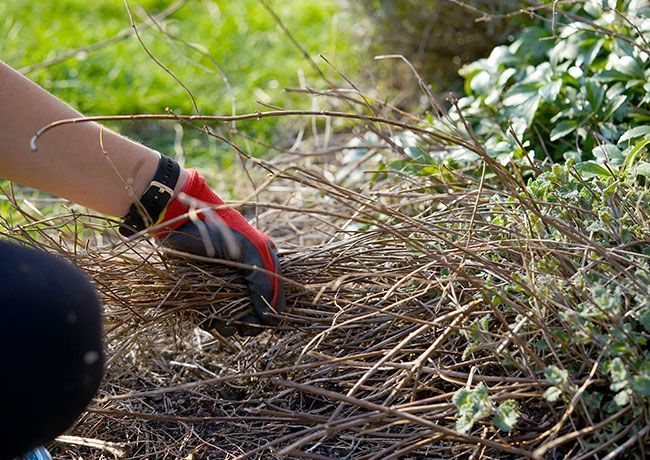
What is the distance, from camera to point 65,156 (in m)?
1.49

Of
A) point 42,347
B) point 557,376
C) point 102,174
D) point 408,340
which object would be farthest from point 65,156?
point 557,376

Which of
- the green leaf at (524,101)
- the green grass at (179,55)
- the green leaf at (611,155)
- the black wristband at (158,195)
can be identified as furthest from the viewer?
the green grass at (179,55)

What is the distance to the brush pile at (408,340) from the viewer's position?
121cm

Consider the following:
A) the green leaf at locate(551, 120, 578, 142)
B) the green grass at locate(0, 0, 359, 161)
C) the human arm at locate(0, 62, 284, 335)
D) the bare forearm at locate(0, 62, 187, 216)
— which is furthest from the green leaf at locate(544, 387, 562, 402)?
the green grass at locate(0, 0, 359, 161)

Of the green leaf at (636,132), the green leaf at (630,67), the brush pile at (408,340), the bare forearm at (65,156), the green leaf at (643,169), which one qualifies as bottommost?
the brush pile at (408,340)

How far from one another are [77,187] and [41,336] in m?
0.48

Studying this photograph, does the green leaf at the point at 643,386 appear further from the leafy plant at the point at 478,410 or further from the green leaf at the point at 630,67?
the green leaf at the point at 630,67

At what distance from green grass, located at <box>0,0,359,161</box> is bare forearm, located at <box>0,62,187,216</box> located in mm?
1489

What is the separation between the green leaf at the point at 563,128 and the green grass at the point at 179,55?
47.5 inches

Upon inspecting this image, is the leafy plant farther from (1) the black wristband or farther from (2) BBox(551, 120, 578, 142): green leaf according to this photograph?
(2) BBox(551, 120, 578, 142): green leaf

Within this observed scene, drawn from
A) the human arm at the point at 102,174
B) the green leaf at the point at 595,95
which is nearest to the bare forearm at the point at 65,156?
the human arm at the point at 102,174

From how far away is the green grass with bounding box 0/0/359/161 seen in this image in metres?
3.33

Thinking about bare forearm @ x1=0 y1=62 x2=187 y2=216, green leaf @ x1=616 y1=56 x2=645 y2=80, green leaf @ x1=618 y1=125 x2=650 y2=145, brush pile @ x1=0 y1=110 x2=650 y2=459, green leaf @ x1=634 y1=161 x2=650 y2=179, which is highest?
bare forearm @ x1=0 y1=62 x2=187 y2=216

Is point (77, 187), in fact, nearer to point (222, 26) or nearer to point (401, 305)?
point (401, 305)
